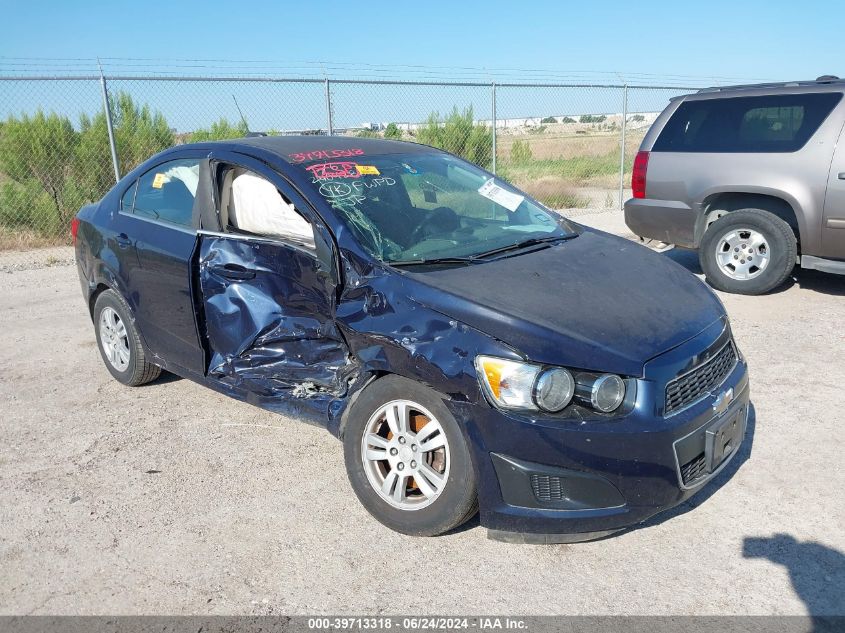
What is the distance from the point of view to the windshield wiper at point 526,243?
3.74 metres

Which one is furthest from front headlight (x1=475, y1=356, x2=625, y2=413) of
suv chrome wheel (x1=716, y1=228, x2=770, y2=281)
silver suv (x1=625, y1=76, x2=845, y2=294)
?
suv chrome wheel (x1=716, y1=228, x2=770, y2=281)

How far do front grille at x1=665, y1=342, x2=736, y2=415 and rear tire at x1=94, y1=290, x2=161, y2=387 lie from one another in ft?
11.1

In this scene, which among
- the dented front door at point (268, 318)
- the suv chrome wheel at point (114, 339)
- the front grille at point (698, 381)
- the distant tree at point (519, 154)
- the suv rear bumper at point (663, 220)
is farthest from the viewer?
the distant tree at point (519, 154)

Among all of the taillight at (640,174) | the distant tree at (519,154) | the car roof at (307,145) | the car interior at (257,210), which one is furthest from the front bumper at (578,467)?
the distant tree at (519,154)

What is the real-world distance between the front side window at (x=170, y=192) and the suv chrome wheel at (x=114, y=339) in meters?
0.78

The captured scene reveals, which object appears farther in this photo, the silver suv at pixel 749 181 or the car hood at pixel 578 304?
the silver suv at pixel 749 181

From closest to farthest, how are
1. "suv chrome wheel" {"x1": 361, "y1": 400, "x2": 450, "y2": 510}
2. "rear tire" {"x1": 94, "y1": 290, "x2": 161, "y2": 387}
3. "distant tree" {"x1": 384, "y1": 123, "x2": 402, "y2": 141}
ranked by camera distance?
"suv chrome wheel" {"x1": 361, "y1": 400, "x2": 450, "y2": 510} < "rear tire" {"x1": 94, "y1": 290, "x2": 161, "y2": 387} < "distant tree" {"x1": 384, "y1": 123, "x2": 402, "y2": 141}

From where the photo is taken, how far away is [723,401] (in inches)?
127

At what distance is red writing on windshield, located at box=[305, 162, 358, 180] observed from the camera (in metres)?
3.88

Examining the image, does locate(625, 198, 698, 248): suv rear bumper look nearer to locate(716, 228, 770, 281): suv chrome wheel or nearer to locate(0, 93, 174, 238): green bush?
locate(716, 228, 770, 281): suv chrome wheel

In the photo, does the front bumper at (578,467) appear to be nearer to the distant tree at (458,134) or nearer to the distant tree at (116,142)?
the distant tree at (116,142)

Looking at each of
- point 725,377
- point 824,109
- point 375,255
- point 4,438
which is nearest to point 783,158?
point 824,109

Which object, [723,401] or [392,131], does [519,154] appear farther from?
[723,401]

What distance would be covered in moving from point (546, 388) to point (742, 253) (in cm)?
509
